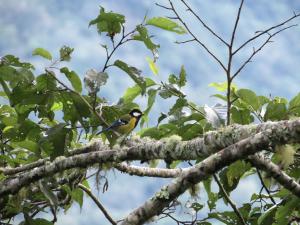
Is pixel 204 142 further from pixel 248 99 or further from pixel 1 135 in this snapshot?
pixel 1 135

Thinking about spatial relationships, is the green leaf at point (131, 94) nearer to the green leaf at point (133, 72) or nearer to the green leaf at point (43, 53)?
the green leaf at point (133, 72)

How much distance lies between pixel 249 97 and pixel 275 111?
0.66 feet

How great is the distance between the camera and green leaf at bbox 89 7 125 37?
421cm

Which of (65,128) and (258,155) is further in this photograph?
(65,128)

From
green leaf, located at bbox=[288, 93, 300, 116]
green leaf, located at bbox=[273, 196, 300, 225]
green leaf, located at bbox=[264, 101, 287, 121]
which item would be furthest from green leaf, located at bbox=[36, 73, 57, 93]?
green leaf, located at bbox=[273, 196, 300, 225]

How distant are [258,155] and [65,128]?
1.51 m

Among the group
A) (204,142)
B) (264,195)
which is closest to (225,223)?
(264,195)

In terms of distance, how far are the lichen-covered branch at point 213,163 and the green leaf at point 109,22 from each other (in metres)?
1.24

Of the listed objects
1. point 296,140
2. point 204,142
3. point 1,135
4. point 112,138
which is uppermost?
point 1,135

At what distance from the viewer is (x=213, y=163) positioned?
11.2ft

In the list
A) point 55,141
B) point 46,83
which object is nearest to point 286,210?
point 55,141

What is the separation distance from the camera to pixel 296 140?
10.6 ft

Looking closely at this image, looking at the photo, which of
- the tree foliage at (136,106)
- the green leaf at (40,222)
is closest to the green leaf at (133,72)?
the tree foliage at (136,106)

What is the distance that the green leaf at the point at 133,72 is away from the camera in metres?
4.34
